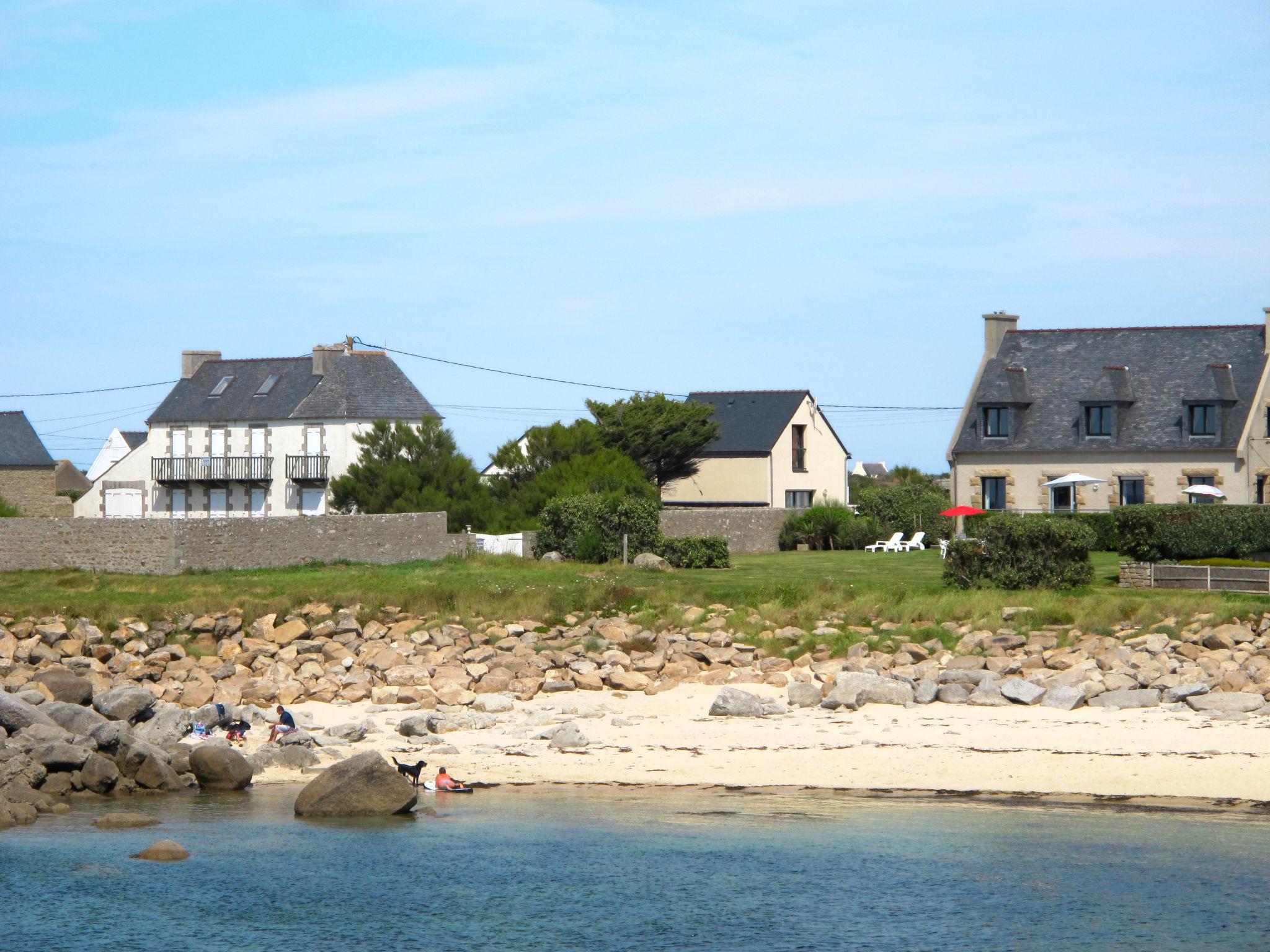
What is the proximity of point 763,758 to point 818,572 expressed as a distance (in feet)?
54.8

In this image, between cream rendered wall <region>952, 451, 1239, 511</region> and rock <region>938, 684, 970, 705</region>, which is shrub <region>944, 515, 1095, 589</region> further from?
cream rendered wall <region>952, 451, 1239, 511</region>

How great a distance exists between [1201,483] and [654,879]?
1442 inches

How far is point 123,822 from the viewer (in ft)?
54.5

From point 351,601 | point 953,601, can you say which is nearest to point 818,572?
point 953,601

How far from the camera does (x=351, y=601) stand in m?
29.7

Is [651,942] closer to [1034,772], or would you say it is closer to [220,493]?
[1034,772]

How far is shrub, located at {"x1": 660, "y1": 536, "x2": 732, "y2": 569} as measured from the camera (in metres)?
39.0

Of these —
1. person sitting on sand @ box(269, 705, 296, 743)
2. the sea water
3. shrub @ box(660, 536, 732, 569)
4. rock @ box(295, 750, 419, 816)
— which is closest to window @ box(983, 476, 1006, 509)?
shrub @ box(660, 536, 732, 569)

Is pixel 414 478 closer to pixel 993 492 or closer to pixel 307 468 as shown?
pixel 307 468

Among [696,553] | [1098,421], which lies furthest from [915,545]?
[696,553]

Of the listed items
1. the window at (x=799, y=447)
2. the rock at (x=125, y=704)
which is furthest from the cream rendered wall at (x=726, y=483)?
the rock at (x=125, y=704)

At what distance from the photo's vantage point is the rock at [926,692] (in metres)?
22.3

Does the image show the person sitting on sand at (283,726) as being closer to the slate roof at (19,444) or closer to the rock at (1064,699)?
the rock at (1064,699)

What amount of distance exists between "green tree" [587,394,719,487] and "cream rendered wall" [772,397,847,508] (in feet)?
9.78
